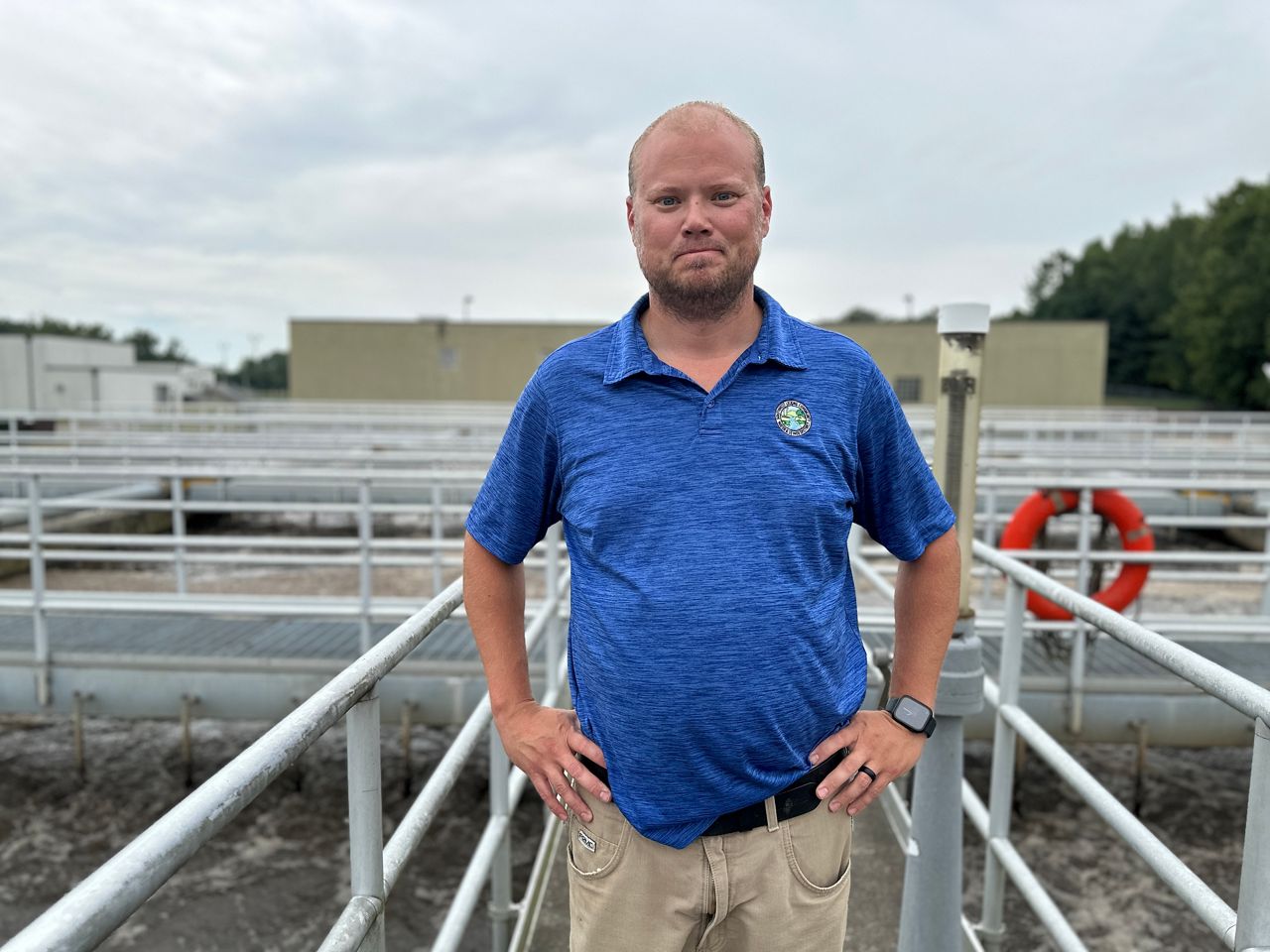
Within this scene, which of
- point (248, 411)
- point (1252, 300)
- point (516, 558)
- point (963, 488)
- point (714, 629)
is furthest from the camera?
point (1252, 300)

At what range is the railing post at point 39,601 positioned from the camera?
15.7 ft

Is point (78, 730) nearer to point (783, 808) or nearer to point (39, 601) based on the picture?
point (39, 601)

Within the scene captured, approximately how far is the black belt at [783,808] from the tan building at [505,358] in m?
27.7

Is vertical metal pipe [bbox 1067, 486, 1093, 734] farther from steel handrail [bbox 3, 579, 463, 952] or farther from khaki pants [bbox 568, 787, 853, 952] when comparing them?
steel handrail [bbox 3, 579, 463, 952]

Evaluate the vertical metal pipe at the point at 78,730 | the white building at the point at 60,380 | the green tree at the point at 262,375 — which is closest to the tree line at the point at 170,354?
the green tree at the point at 262,375

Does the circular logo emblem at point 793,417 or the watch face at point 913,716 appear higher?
the circular logo emblem at point 793,417

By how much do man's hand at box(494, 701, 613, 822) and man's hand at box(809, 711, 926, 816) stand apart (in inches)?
13.7

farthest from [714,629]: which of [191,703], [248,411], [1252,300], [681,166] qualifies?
[1252,300]

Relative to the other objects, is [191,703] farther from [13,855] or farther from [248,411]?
[248,411]

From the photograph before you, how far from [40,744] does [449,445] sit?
5315 mm

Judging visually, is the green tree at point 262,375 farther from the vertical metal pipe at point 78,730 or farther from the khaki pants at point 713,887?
the khaki pants at point 713,887

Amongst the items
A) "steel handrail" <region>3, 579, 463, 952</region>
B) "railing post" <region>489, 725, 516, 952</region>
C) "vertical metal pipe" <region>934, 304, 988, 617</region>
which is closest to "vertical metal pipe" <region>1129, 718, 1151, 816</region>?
"vertical metal pipe" <region>934, 304, 988, 617</region>

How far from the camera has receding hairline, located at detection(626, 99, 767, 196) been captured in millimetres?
1382

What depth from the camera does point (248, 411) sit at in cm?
2166
